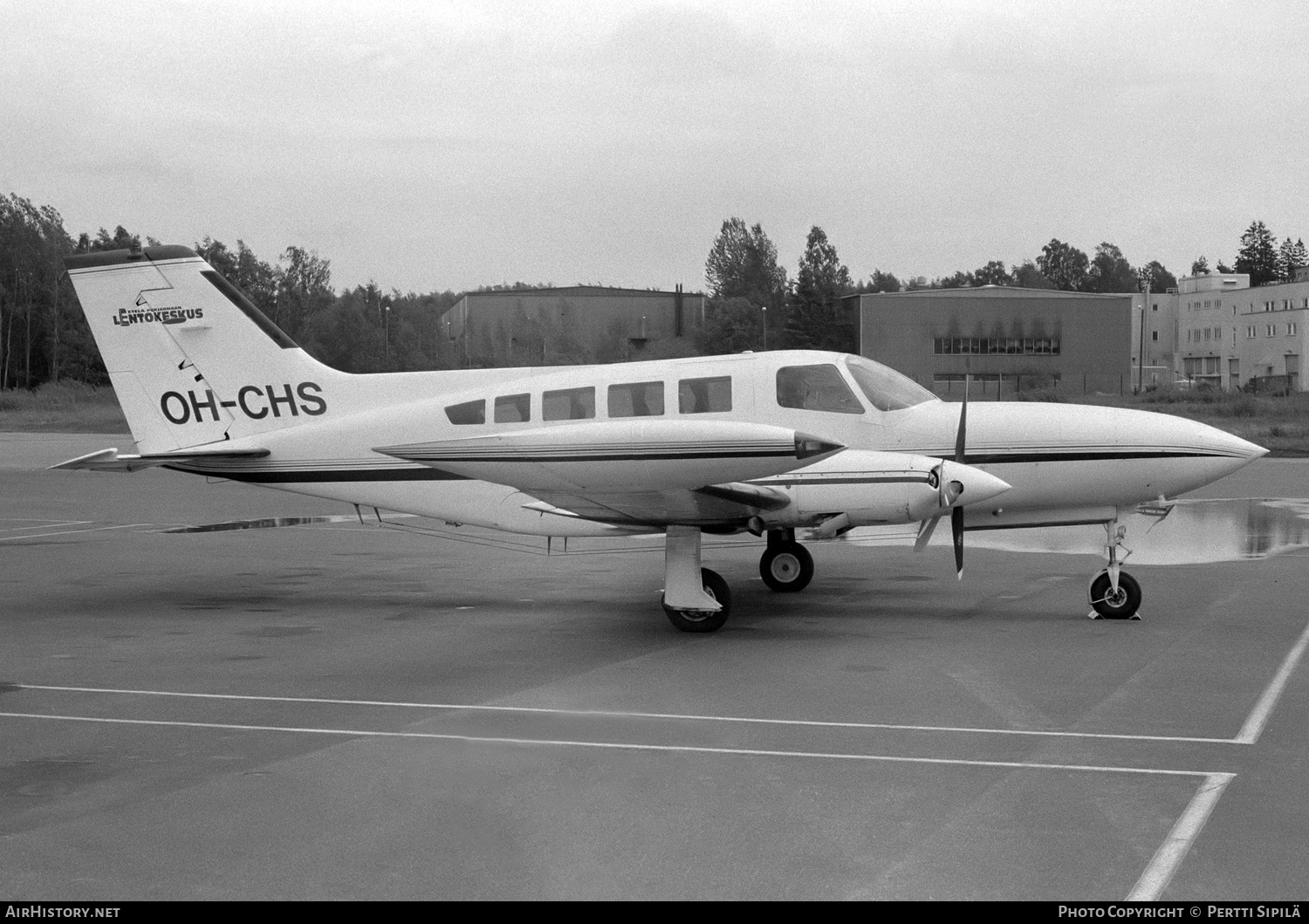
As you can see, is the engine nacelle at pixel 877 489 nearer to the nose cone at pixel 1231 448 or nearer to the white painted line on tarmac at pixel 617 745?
the nose cone at pixel 1231 448

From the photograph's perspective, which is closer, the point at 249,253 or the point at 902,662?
the point at 902,662

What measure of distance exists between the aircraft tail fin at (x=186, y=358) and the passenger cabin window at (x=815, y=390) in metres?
5.44

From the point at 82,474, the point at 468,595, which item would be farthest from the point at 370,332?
the point at 468,595

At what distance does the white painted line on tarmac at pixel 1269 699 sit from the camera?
769cm

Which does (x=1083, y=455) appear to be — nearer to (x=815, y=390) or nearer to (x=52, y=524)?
(x=815, y=390)

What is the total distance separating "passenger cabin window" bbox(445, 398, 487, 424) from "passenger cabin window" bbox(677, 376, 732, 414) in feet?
7.14

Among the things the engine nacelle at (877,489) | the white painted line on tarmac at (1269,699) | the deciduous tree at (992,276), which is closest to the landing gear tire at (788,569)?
the engine nacelle at (877,489)

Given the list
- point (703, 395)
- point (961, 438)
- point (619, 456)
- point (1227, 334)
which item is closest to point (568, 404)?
point (703, 395)

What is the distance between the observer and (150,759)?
732 centimetres

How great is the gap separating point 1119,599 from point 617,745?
6608mm

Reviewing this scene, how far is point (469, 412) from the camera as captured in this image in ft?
43.4
